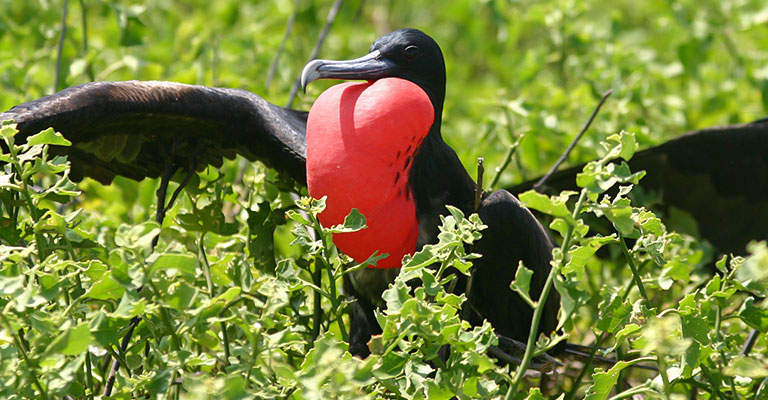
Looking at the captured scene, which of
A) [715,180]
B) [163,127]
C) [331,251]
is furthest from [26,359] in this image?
[715,180]

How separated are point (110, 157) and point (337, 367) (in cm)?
122

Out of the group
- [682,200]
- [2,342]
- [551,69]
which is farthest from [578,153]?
[2,342]

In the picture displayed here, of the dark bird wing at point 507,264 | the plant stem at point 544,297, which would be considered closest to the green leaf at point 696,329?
the plant stem at point 544,297

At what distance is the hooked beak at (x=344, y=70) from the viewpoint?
1.99 m

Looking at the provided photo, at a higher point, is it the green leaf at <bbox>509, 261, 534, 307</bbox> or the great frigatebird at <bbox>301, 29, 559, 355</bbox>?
the green leaf at <bbox>509, 261, 534, 307</bbox>

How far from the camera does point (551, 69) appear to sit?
4.36m

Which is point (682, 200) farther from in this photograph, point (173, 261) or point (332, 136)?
point (173, 261)

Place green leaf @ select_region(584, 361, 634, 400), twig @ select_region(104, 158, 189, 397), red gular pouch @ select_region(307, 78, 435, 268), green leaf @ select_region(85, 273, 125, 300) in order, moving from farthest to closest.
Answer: red gular pouch @ select_region(307, 78, 435, 268) → twig @ select_region(104, 158, 189, 397) → green leaf @ select_region(584, 361, 634, 400) → green leaf @ select_region(85, 273, 125, 300)

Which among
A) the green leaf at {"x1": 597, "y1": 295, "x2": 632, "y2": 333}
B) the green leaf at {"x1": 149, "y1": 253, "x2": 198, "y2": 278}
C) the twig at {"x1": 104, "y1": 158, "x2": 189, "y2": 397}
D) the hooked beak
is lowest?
the twig at {"x1": 104, "y1": 158, "x2": 189, "y2": 397}

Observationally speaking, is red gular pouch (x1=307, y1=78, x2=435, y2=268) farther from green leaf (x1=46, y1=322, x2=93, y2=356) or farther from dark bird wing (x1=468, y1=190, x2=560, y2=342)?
green leaf (x1=46, y1=322, x2=93, y2=356)

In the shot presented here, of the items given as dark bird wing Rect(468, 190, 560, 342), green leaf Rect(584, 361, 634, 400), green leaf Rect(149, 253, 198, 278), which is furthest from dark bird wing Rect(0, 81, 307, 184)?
green leaf Rect(584, 361, 634, 400)

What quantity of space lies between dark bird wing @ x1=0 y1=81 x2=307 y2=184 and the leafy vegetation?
76mm

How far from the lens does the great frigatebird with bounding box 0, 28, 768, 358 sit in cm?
199

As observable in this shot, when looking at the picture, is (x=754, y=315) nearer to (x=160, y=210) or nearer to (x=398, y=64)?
(x=398, y=64)
